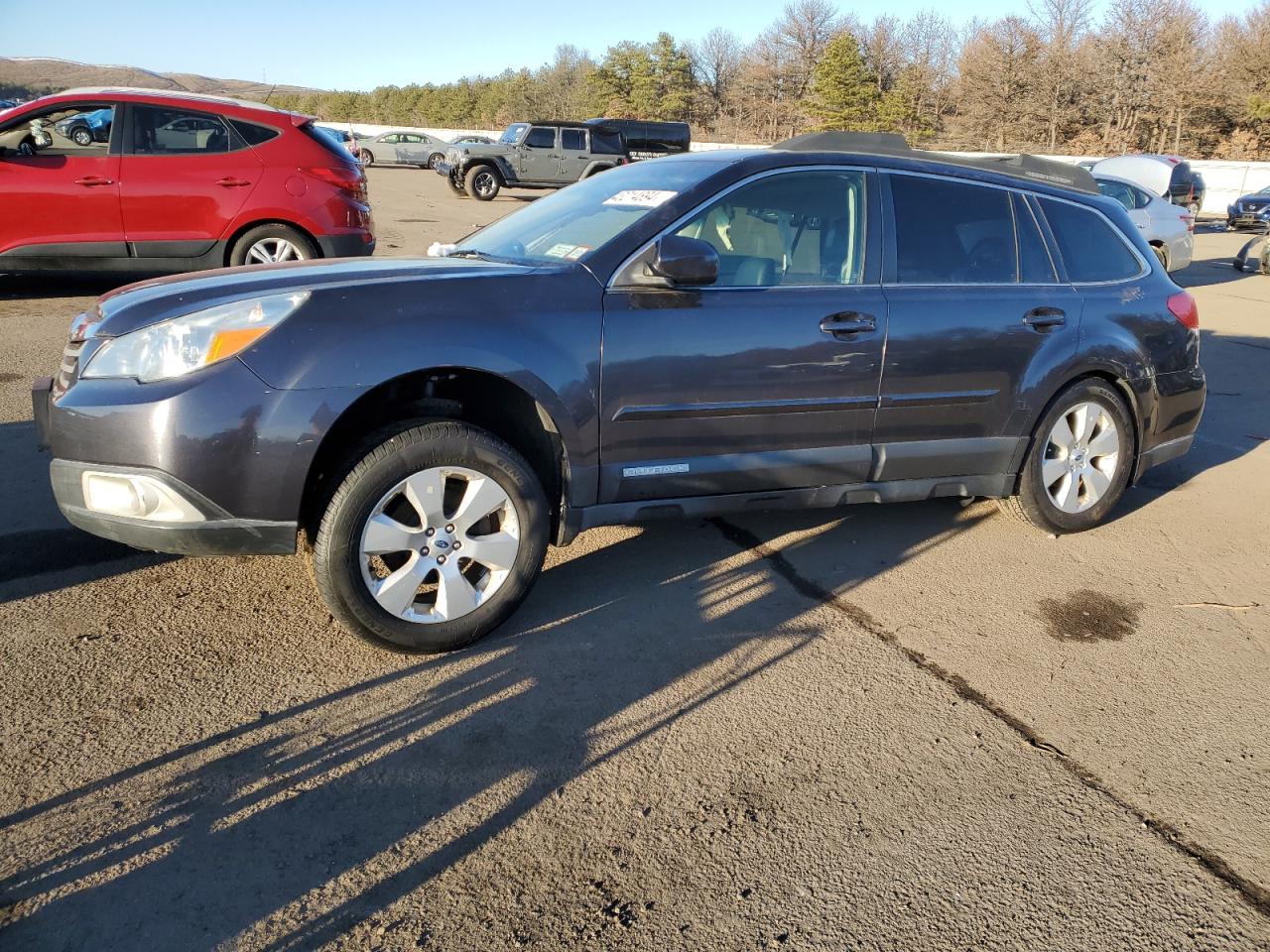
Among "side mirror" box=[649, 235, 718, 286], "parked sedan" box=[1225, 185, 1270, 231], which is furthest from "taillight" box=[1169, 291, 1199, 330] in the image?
"parked sedan" box=[1225, 185, 1270, 231]

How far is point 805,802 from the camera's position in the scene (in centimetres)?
273

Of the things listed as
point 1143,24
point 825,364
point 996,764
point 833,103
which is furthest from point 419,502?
point 1143,24

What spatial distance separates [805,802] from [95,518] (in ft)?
7.83

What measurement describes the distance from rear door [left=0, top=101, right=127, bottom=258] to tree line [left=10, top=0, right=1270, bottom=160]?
4781 cm

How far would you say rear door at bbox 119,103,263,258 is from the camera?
8109 mm

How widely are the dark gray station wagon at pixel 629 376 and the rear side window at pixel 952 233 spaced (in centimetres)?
1

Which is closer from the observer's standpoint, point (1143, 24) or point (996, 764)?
point (996, 764)

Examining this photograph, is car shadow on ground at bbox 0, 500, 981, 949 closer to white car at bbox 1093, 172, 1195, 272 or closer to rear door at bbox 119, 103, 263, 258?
rear door at bbox 119, 103, 263, 258

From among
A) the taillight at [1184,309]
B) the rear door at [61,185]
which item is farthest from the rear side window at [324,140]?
the taillight at [1184,309]

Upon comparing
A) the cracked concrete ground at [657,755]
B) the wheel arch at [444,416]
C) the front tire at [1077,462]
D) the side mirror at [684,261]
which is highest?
the side mirror at [684,261]

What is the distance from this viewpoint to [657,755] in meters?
2.90

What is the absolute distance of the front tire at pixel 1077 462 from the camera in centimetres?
461

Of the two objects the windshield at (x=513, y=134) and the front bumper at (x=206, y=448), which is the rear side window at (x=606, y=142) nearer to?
the windshield at (x=513, y=134)

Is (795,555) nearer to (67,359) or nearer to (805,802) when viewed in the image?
(805,802)
